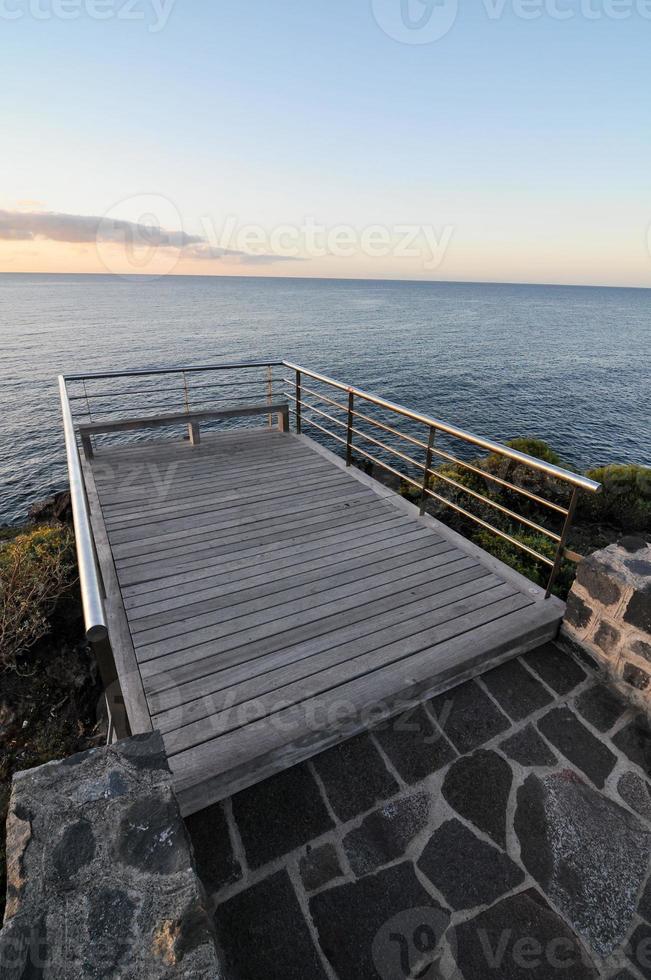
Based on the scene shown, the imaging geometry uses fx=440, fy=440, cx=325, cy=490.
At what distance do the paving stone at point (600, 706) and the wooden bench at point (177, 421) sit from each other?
5289 millimetres

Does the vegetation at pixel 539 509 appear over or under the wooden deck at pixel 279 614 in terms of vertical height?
under

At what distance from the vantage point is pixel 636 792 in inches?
94.3

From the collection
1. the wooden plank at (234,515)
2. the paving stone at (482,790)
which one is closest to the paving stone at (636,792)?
the paving stone at (482,790)

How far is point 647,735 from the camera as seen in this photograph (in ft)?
8.80

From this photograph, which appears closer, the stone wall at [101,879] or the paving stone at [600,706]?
the stone wall at [101,879]

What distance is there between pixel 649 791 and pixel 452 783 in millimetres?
1071

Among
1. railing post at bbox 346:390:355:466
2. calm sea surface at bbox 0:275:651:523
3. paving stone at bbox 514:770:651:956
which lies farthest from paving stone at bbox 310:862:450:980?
calm sea surface at bbox 0:275:651:523

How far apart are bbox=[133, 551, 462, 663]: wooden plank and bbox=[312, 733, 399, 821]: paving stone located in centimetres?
94

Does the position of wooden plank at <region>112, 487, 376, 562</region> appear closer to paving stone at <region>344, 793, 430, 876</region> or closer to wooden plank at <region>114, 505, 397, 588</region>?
wooden plank at <region>114, 505, 397, 588</region>

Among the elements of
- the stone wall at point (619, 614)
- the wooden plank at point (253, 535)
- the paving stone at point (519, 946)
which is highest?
the stone wall at point (619, 614)

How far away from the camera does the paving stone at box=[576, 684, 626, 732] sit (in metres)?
2.76

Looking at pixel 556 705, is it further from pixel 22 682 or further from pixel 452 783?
pixel 22 682

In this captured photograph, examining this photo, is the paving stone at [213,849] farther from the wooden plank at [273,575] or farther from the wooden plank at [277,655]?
the wooden plank at [273,575]

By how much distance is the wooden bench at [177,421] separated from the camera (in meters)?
6.06
